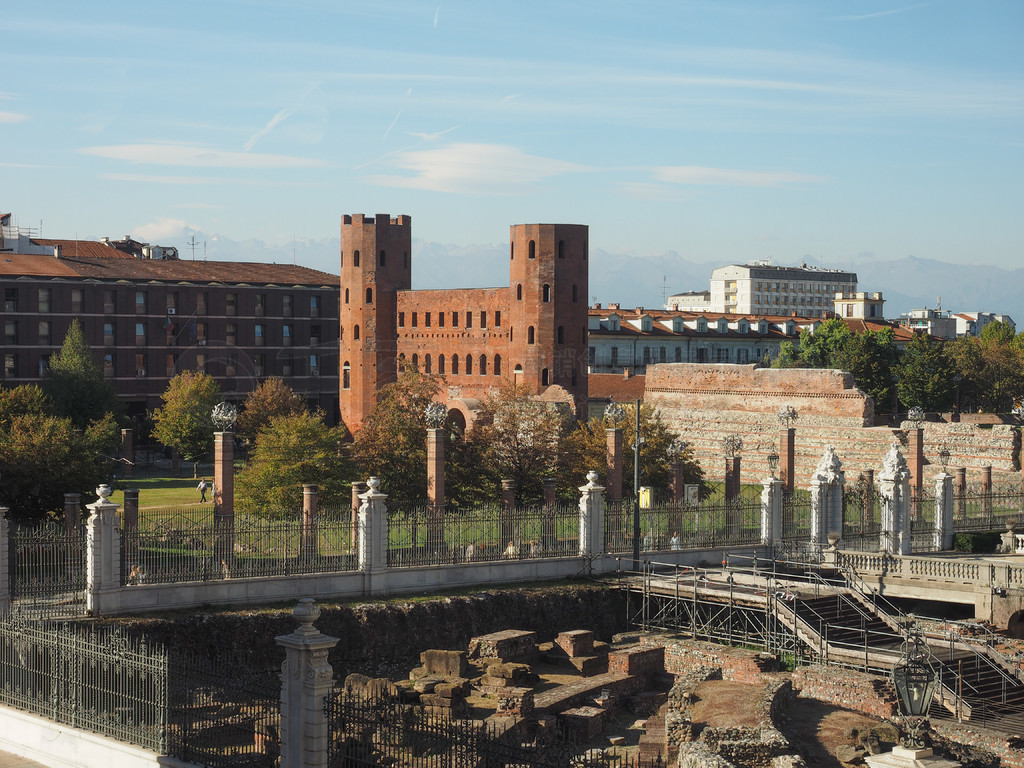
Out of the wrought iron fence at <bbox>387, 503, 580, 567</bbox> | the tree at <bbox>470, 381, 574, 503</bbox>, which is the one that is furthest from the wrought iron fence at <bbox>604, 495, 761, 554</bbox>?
the tree at <bbox>470, 381, 574, 503</bbox>

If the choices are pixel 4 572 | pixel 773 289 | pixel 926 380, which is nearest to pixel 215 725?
pixel 4 572

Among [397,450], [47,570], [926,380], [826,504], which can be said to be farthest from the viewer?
[926,380]

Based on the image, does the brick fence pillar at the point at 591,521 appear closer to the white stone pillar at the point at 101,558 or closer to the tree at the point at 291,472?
the tree at the point at 291,472

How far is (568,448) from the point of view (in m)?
44.5

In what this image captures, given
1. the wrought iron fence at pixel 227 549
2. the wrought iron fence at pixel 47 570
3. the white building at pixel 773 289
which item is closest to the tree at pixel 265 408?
the wrought iron fence at pixel 227 549

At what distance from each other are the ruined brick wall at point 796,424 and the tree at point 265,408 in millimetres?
17652

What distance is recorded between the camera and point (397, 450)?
41.1 meters

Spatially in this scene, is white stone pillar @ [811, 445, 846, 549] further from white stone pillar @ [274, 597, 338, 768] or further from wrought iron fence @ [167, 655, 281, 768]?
white stone pillar @ [274, 597, 338, 768]

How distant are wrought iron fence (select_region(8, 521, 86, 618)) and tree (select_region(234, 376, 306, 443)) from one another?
33.5m

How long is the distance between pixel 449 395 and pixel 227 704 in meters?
51.8

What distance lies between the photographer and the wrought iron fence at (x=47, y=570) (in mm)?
23031

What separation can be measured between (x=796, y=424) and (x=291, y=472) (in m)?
28.6

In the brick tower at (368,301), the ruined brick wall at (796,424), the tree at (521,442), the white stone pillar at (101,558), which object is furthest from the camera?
the brick tower at (368,301)

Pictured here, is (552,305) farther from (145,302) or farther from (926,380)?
(145,302)
